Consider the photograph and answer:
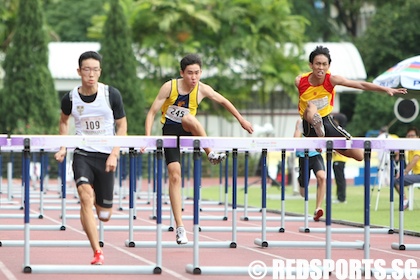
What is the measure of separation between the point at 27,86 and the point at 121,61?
11.2ft

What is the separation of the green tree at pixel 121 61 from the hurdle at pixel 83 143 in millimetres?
29662

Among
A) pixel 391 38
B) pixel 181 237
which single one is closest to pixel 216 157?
pixel 181 237

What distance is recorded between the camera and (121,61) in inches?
1585

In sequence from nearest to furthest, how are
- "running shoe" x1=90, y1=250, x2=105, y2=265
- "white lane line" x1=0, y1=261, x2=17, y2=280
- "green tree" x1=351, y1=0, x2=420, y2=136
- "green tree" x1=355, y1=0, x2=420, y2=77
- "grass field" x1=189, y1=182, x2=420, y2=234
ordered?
"white lane line" x1=0, y1=261, x2=17, y2=280, "running shoe" x1=90, y1=250, x2=105, y2=265, "grass field" x1=189, y1=182, x2=420, y2=234, "green tree" x1=351, y1=0, x2=420, y2=136, "green tree" x1=355, y1=0, x2=420, y2=77

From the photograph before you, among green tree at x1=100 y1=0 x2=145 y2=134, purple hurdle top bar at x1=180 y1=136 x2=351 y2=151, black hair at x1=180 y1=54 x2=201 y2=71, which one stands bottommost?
purple hurdle top bar at x1=180 y1=136 x2=351 y2=151

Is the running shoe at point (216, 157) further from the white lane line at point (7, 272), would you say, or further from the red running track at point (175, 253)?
the white lane line at point (7, 272)

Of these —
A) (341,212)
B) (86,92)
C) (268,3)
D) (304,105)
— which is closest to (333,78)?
(304,105)

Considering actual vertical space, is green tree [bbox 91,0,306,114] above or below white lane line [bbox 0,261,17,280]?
above

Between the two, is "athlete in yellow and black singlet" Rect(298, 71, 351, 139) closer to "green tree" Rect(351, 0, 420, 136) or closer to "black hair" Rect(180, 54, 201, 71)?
"black hair" Rect(180, 54, 201, 71)

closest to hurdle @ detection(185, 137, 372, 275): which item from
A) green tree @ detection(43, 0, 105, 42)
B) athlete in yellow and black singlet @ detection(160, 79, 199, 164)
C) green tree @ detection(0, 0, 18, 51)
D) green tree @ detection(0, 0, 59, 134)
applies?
athlete in yellow and black singlet @ detection(160, 79, 199, 164)

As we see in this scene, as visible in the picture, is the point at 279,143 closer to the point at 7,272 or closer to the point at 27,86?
the point at 7,272

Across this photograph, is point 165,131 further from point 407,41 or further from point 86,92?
point 407,41

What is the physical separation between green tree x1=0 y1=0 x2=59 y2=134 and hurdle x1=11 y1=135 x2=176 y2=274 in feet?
93.0

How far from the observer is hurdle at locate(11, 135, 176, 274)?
10.1 metres
